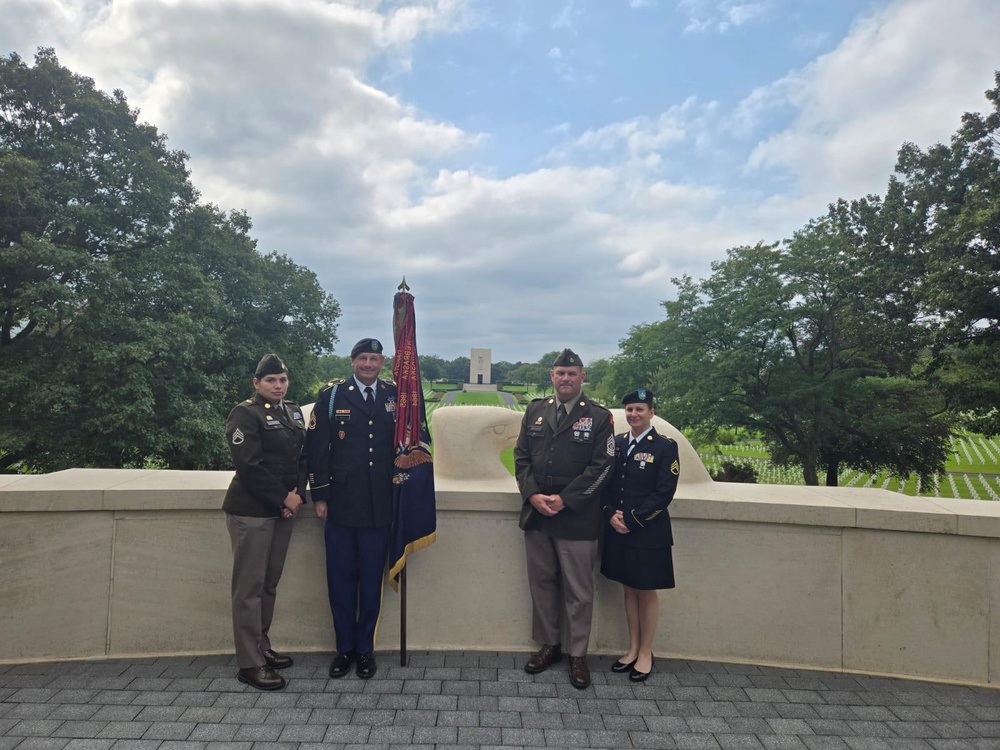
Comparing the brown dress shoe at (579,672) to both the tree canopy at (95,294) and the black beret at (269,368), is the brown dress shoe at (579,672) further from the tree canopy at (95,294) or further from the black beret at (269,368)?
the tree canopy at (95,294)

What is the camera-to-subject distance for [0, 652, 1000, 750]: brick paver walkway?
2.54 m

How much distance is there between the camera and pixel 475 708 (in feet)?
9.11

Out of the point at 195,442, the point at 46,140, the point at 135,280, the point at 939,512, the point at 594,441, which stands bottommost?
the point at 195,442

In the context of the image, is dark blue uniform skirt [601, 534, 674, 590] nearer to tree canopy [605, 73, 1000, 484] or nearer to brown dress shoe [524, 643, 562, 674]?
brown dress shoe [524, 643, 562, 674]

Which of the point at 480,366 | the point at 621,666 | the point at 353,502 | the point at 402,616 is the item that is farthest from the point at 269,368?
the point at 480,366

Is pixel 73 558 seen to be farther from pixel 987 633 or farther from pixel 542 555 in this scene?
pixel 987 633

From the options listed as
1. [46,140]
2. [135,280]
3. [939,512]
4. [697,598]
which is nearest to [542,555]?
[697,598]

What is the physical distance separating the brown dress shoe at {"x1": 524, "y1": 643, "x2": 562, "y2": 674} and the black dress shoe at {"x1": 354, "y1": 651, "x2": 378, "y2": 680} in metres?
0.89

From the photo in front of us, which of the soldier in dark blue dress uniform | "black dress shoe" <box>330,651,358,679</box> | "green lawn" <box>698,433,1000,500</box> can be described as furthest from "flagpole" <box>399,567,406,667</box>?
"green lawn" <box>698,433,1000,500</box>

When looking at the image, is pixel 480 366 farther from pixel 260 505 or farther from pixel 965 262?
pixel 260 505

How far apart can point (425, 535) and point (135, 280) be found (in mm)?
16303

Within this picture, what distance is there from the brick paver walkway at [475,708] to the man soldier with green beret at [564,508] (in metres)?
0.24

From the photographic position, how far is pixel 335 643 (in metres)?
3.45

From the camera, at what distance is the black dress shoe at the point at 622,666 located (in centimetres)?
321
